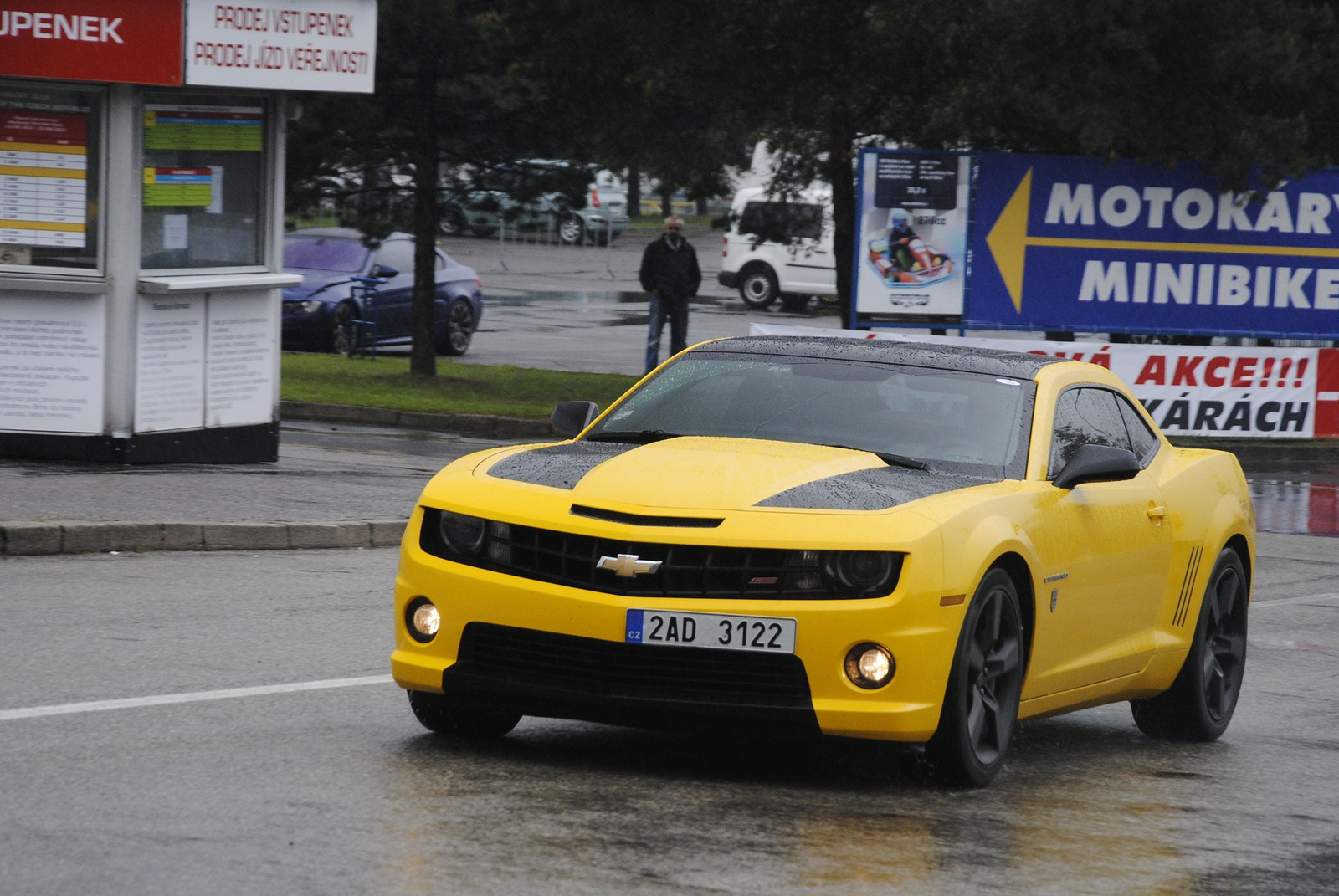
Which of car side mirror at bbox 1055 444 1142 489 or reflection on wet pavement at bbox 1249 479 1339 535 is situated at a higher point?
car side mirror at bbox 1055 444 1142 489

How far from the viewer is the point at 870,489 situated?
637 cm

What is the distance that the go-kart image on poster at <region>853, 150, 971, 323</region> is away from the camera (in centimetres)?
2177

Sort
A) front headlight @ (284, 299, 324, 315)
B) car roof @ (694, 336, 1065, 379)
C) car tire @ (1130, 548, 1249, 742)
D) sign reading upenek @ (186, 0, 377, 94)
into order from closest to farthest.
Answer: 1. car roof @ (694, 336, 1065, 379)
2. car tire @ (1130, 548, 1249, 742)
3. sign reading upenek @ (186, 0, 377, 94)
4. front headlight @ (284, 299, 324, 315)

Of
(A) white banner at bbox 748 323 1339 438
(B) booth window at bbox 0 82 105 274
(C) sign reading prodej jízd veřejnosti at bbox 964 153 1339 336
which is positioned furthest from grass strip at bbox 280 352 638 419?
(B) booth window at bbox 0 82 105 274

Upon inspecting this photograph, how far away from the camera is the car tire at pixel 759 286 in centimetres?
3994

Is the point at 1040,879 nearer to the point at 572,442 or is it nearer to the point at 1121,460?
the point at 1121,460

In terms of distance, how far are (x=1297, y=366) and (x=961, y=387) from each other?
16.0 meters

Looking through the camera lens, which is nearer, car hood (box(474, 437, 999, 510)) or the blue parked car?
car hood (box(474, 437, 999, 510))

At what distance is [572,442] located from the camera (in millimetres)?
7258

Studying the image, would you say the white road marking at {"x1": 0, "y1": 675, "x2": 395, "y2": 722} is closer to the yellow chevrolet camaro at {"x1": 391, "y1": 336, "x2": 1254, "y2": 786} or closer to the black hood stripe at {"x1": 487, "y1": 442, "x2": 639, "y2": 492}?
the yellow chevrolet camaro at {"x1": 391, "y1": 336, "x2": 1254, "y2": 786}

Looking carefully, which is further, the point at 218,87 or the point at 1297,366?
the point at 1297,366

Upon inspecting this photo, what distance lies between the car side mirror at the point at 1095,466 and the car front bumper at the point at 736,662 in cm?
102

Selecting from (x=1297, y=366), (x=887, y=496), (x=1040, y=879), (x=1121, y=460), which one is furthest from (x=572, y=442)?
(x=1297, y=366)

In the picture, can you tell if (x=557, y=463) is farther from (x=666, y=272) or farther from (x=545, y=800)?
(x=666, y=272)
